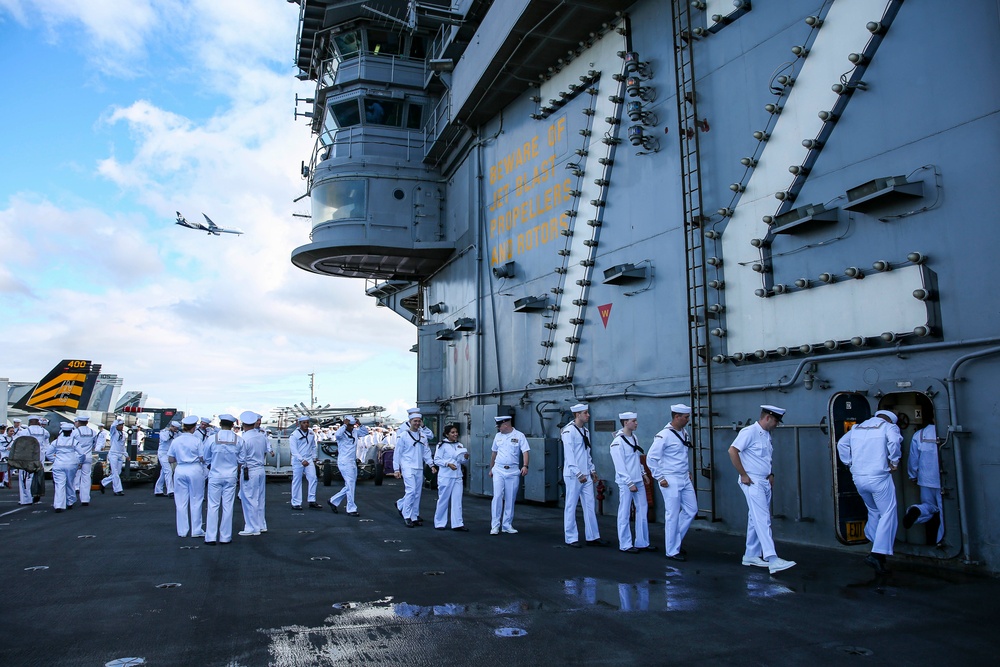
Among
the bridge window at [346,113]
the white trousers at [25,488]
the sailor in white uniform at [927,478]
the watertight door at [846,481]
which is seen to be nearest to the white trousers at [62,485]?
the white trousers at [25,488]

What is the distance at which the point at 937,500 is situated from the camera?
6824 millimetres

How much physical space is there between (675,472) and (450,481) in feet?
12.3

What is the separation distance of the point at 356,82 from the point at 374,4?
2221 millimetres

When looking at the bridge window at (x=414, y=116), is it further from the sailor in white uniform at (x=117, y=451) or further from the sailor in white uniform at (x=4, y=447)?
the sailor in white uniform at (x=4, y=447)

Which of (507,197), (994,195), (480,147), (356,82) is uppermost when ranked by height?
(356,82)

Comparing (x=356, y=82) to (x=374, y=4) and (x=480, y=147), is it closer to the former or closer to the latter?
(x=374, y=4)

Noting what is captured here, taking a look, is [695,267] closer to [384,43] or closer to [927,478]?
[927,478]

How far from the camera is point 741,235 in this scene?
9.21 m

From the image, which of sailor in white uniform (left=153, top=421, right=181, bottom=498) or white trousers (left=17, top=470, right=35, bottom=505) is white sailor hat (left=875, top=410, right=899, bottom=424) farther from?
white trousers (left=17, top=470, right=35, bottom=505)

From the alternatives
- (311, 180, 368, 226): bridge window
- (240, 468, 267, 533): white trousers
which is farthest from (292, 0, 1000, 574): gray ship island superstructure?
(240, 468, 267, 533): white trousers

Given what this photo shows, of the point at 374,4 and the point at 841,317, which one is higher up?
the point at 374,4

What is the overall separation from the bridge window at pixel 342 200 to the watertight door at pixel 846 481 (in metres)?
15.1

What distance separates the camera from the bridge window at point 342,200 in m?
20.1

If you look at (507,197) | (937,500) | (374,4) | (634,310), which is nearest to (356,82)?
(374,4)
